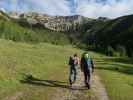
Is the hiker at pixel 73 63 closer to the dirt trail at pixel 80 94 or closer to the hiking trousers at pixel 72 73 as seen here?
the hiking trousers at pixel 72 73

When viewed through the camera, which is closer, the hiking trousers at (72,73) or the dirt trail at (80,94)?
the dirt trail at (80,94)

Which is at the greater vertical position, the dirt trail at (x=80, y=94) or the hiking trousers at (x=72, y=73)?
the hiking trousers at (x=72, y=73)

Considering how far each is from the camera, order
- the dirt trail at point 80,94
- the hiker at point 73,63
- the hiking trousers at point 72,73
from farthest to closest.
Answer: the hiking trousers at point 72,73 < the hiker at point 73,63 < the dirt trail at point 80,94

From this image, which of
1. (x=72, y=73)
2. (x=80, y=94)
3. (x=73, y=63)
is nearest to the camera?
(x=80, y=94)

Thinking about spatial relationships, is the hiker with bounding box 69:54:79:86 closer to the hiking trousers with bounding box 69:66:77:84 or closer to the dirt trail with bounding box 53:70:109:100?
the hiking trousers with bounding box 69:66:77:84

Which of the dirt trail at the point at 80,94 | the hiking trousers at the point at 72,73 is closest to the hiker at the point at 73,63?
the hiking trousers at the point at 72,73

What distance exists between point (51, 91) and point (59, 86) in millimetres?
2633

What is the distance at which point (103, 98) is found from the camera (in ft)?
70.7

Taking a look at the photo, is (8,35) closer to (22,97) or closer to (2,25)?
(2,25)

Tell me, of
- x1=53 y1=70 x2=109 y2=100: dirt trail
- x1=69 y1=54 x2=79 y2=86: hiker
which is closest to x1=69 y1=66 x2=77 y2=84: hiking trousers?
x1=69 y1=54 x2=79 y2=86: hiker

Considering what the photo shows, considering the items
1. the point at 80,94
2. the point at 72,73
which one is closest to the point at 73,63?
the point at 72,73

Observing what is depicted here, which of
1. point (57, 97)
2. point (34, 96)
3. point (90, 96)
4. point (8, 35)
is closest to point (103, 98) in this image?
point (90, 96)

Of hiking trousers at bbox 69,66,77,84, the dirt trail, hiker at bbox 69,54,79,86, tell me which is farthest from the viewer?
hiking trousers at bbox 69,66,77,84

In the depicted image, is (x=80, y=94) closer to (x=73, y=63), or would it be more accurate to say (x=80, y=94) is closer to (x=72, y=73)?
(x=73, y=63)
